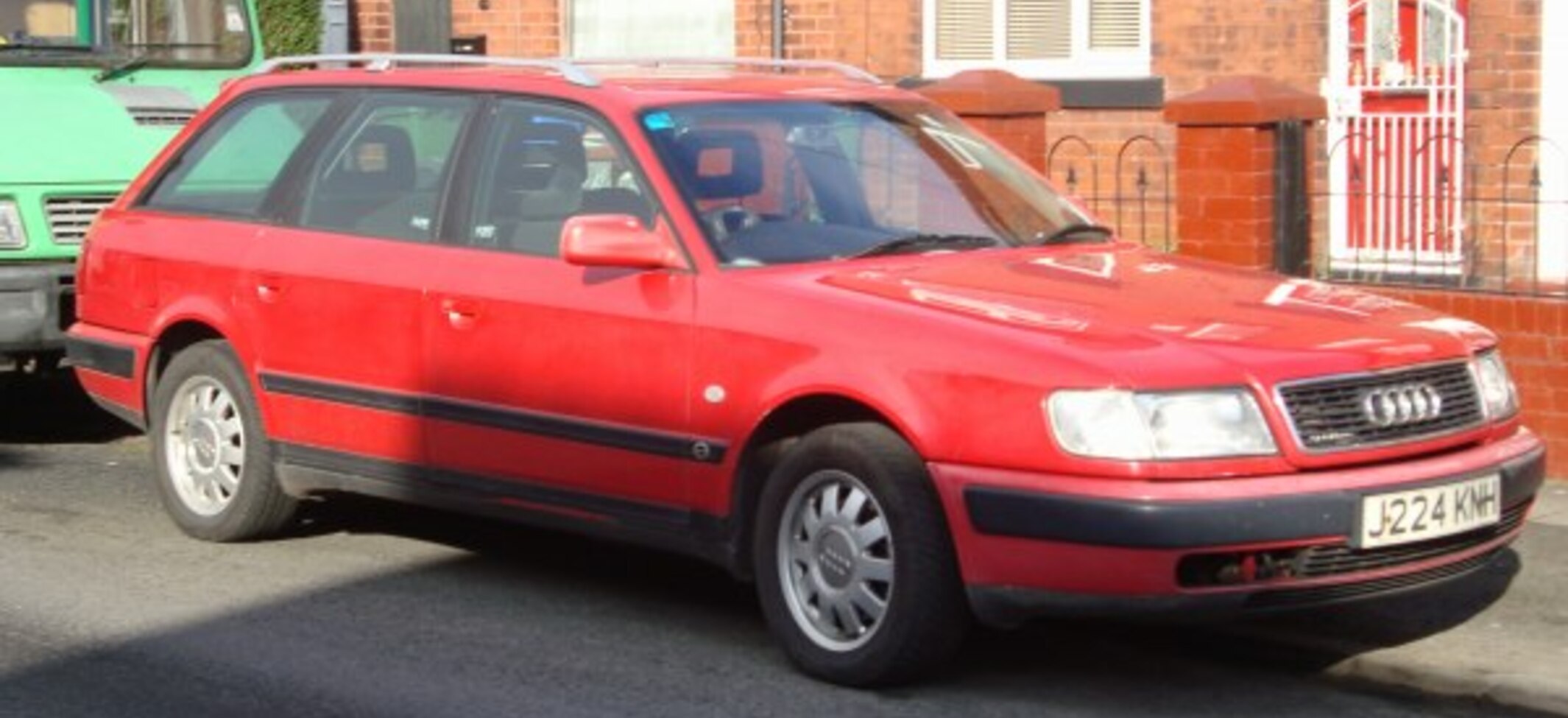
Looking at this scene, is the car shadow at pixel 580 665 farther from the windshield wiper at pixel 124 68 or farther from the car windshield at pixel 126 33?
the car windshield at pixel 126 33

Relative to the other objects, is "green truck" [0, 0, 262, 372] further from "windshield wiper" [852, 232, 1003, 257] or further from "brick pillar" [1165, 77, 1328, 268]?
"windshield wiper" [852, 232, 1003, 257]

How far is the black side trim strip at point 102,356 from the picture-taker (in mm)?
9008

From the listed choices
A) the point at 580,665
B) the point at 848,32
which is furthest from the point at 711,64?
the point at 848,32

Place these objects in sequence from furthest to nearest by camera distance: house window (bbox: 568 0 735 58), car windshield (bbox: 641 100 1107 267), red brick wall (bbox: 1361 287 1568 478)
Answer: house window (bbox: 568 0 735 58) → red brick wall (bbox: 1361 287 1568 478) → car windshield (bbox: 641 100 1107 267)

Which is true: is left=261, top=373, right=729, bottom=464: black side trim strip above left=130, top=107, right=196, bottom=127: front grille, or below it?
below

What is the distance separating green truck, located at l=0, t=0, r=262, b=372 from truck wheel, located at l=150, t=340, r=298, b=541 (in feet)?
5.99

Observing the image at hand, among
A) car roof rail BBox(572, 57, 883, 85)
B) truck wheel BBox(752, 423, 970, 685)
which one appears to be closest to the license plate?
truck wheel BBox(752, 423, 970, 685)

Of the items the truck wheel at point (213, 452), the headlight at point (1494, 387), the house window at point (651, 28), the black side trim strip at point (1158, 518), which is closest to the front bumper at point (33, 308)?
the truck wheel at point (213, 452)

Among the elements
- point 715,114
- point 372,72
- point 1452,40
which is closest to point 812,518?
point 715,114

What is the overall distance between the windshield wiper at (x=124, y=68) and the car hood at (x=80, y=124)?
47 millimetres

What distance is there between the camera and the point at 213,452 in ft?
28.8

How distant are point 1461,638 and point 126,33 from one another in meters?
7.00

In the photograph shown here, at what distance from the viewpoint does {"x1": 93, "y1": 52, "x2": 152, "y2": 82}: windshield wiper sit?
11.7 m

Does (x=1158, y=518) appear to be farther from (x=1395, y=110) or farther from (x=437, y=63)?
(x=1395, y=110)
